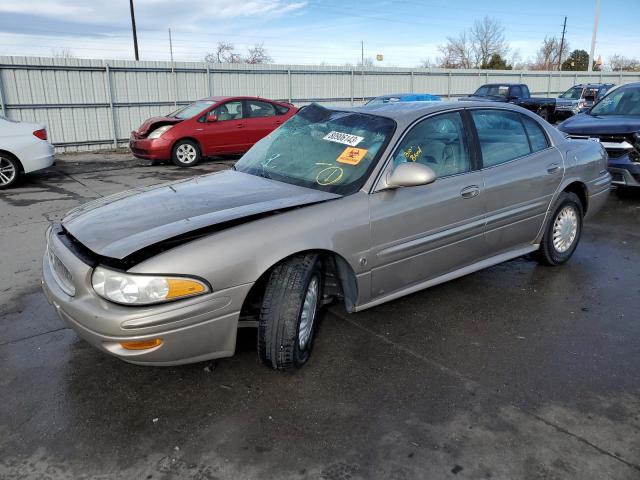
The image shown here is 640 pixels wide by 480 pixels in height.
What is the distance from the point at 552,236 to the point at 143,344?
373 centimetres

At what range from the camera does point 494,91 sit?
1988cm

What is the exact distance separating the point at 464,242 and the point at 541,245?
132 centimetres

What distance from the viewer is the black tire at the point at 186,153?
1166 cm

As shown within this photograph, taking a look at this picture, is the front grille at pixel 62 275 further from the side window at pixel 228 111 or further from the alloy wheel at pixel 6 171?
the side window at pixel 228 111

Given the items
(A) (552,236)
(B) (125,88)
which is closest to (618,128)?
(A) (552,236)

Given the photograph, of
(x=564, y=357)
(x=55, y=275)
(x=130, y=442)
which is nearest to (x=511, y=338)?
(x=564, y=357)

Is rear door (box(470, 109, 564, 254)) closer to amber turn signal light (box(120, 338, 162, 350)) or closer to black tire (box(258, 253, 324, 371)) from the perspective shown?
black tire (box(258, 253, 324, 371))

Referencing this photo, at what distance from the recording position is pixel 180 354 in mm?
2730

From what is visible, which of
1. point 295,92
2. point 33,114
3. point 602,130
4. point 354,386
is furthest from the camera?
point 295,92

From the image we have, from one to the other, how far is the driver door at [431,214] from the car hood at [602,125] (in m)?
4.80

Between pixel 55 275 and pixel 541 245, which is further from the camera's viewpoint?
pixel 541 245

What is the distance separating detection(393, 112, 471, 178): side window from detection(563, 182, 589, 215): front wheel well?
147cm

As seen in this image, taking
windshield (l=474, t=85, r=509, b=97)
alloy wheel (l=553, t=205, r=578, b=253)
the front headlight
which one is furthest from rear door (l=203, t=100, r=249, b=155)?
windshield (l=474, t=85, r=509, b=97)

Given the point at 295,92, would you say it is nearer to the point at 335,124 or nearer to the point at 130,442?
the point at 335,124
